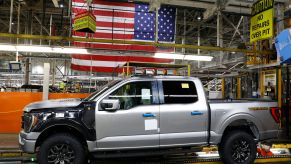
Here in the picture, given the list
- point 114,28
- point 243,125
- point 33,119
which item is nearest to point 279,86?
point 243,125

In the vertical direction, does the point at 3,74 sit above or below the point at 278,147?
above

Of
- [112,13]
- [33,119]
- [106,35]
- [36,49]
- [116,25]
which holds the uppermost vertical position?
[112,13]

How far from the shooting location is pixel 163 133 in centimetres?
558

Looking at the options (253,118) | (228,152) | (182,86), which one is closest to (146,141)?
(182,86)

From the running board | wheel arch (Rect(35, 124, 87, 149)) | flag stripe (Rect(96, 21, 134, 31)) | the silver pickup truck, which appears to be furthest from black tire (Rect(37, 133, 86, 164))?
flag stripe (Rect(96, 21, 134, 31))

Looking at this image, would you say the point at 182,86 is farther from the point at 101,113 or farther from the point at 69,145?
the point at 69,145

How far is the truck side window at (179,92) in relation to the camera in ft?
19.0

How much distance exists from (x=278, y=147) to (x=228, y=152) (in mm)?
1873

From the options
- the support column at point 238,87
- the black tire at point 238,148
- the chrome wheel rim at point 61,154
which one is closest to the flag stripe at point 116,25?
the support column at point 238,87

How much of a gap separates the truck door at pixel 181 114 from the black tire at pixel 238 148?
21.2 inches

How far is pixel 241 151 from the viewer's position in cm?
608

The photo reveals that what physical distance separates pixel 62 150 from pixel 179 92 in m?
2.49

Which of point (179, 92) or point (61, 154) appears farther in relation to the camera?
point (179, 92)

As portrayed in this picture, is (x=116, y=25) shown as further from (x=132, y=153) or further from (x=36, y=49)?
(x=132, y=153)
